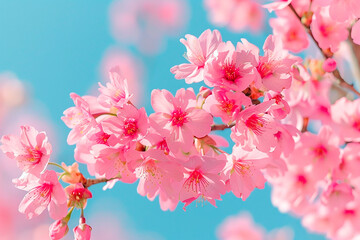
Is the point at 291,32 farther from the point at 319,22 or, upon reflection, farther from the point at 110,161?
the point at 110,161

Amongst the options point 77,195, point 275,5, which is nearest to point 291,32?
point 275,5

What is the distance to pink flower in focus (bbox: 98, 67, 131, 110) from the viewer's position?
1.11 m

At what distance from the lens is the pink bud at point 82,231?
108 centimetres

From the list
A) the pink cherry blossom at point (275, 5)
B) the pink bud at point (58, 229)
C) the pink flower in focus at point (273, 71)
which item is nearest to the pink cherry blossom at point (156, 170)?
the pink bud at point (58, 229)

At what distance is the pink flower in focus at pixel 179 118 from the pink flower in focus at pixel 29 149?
0.33m

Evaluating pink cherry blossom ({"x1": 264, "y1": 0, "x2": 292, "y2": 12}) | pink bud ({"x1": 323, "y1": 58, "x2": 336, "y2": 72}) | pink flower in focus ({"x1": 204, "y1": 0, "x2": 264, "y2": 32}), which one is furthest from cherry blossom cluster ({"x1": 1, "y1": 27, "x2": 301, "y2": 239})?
pink flower in focus ({"x1": 204, "y1": 0, "x2": 264, "y2": 32})

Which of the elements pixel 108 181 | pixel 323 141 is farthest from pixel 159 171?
pixel 323 141

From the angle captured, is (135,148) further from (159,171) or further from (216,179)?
(216,179)

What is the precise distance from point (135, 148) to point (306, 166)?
1034mm

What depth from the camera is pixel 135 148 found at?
42.1 inches

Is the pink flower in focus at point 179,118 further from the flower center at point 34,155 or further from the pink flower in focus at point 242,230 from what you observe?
the pink flower in focus at point 242,230

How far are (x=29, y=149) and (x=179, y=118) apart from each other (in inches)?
17.7

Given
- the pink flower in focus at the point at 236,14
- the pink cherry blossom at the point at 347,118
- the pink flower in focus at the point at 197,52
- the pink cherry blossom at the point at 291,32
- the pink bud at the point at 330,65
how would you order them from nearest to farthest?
1. the pink flower in focus at the point at 197,52
2. the pink bud at the point at 330,65
3. the pink cherry blossom at the point at 347,118
4. the pink cherry blossom at the point at 291,32
5. the pink flower in focus at the point at 236,14

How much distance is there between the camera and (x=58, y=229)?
111 centimetres
